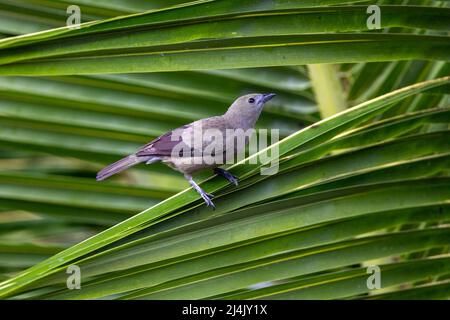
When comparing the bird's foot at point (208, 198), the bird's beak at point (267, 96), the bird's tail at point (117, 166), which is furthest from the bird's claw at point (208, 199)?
the bird's beak at point (267, 96)

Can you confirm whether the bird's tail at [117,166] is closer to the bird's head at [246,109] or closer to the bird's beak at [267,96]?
the bird's head at [246,109]

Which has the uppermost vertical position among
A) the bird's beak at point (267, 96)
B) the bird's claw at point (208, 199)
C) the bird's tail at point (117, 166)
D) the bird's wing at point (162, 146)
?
the bird's beak at point (267, 96)

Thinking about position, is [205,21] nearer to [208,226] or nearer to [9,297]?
[208,226]

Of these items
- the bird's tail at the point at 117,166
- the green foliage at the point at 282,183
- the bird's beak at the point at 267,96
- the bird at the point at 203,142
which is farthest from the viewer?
the bird at the point at 203,142

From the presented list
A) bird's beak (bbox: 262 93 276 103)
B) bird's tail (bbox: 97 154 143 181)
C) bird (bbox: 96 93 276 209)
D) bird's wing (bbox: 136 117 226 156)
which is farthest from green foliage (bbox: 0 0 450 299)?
bird's wing (bbox: 136 117 226 156)

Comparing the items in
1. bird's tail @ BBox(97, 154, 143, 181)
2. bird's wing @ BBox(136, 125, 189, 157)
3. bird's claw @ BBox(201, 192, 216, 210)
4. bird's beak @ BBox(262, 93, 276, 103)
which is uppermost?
bird's beak @ BBox(262, 93, 276, 103)

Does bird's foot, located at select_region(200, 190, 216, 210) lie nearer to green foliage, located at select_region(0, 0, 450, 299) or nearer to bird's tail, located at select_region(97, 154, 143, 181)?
green foliage, located at select_region(0, 0, 450, 299)

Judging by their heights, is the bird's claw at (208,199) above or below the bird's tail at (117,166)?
below

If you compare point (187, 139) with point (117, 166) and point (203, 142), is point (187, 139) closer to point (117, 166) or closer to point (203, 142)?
point (203, 142)

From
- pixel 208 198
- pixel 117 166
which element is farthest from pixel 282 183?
pixel 117 166

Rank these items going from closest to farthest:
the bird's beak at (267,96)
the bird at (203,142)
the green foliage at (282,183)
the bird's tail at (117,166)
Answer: the green foliage at (282,183)
the bird's tail at (117,166)
the bird's beak at (267,96)
the bird at (203,142)

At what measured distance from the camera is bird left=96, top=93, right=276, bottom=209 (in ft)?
11.0

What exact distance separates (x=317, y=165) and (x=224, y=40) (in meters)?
0.42

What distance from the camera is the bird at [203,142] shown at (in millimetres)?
3354
